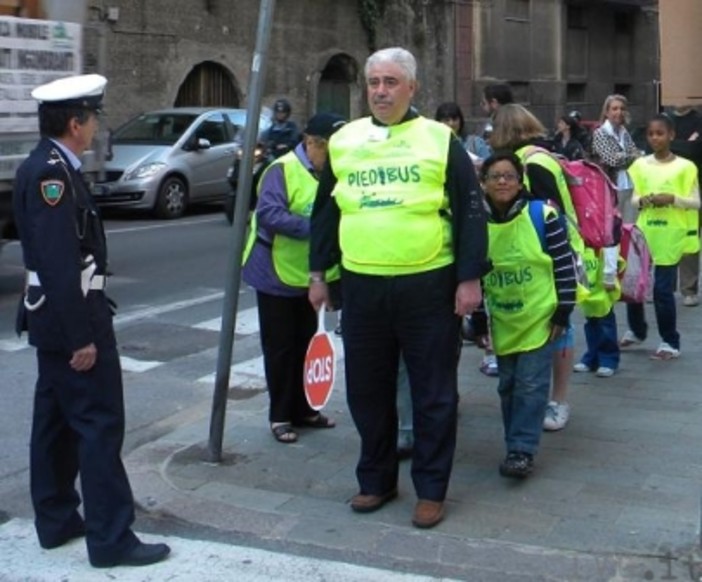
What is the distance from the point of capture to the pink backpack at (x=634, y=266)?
7891 mm

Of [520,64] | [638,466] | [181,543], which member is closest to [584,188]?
[638,466]

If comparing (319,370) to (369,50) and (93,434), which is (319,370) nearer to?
(93,434)

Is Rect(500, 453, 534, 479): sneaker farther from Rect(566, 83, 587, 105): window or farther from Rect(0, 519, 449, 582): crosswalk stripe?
Rect(566, 83, 587, 105): window

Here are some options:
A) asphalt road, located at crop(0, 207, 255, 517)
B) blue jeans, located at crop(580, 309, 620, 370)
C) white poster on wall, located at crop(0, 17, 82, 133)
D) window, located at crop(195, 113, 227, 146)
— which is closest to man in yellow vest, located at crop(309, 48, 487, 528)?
asphalt road, located at crop(0, 207, 255, 517)

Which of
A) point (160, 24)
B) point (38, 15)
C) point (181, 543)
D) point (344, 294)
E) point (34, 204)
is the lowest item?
point (181, 543)

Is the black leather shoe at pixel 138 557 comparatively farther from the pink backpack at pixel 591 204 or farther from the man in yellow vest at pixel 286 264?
the pink backpack at pixel 591 204

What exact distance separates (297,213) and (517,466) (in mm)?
1688

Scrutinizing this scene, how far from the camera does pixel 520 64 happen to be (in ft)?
120

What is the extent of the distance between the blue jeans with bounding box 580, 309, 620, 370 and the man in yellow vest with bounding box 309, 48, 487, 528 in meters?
2.91

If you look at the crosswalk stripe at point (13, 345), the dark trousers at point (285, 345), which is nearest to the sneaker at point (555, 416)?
the dark trousers at point (285, 345)

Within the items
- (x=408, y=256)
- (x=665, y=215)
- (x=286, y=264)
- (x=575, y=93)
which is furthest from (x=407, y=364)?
(x=575, y=93)

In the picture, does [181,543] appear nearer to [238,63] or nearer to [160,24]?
[160,24]

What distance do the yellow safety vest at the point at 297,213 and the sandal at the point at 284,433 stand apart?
2.50 ft

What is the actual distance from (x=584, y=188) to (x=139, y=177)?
482 inches
